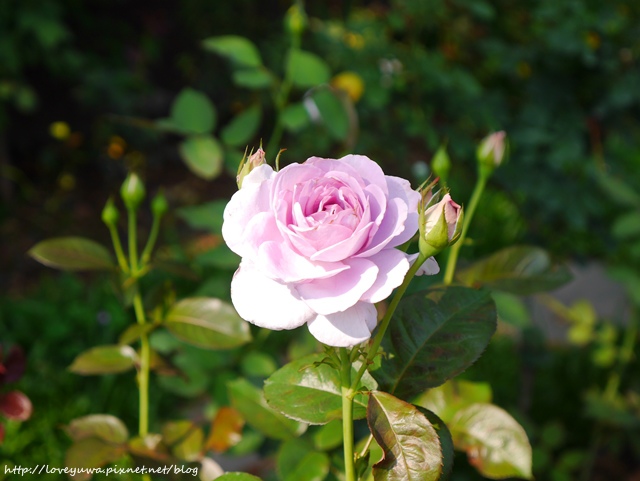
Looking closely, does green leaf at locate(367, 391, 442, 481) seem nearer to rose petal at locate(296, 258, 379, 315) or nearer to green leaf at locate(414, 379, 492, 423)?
rose petal at locate(296, 258, 379, 315)

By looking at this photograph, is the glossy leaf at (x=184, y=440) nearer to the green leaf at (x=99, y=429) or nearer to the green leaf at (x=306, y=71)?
the green leaf at (x=99, y=429)

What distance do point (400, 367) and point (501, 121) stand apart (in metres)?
1.07

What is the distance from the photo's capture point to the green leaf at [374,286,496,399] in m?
0.56

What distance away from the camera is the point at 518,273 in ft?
2.70

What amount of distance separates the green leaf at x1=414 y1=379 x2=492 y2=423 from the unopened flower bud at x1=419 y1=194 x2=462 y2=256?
0.37 metres

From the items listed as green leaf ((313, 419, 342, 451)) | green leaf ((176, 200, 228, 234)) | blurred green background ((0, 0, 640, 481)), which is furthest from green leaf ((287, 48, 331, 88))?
green leaf ((313, 419, 342, 451))

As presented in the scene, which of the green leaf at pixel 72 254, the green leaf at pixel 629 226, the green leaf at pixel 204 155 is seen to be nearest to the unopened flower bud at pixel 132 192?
the green leaf at pixel 72 254

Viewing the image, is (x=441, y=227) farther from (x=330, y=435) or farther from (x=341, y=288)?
(x=330, y=435)

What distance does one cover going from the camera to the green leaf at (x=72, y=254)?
79cm

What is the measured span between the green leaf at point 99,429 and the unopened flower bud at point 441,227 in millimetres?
512

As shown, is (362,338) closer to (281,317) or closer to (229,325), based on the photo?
(281,317)

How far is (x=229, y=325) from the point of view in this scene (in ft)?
2.58

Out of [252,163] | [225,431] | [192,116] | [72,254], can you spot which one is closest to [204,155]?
[192,116]

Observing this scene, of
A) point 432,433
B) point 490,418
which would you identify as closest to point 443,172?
point 490,418
